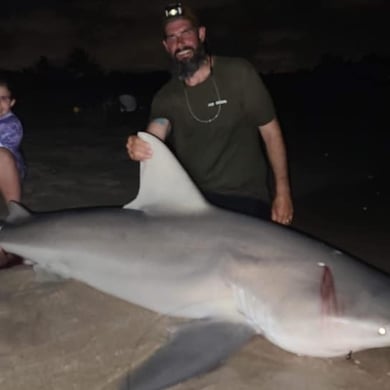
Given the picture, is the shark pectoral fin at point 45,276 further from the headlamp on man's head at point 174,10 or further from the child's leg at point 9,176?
the headlamp on man's head at point 174,10

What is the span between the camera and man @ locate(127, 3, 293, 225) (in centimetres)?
384

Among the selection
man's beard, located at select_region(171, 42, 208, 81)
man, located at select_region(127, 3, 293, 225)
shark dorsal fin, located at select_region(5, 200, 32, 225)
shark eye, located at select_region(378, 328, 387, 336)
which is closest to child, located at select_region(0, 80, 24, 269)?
shark dorsal fin, located at select_region(5, 200, 32, 225)

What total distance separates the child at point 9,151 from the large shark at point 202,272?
2.38 ft

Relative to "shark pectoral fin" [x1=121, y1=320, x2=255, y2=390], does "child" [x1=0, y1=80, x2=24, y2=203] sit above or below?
above

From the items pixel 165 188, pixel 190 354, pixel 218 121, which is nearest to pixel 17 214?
pixel 165 188

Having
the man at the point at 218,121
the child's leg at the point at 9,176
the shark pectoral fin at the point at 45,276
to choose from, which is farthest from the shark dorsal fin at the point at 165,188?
the child's leg at the point at 9,176

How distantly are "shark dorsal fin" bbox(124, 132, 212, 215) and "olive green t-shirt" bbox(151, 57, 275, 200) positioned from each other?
2.76 ft

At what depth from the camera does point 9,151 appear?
13.8 feet

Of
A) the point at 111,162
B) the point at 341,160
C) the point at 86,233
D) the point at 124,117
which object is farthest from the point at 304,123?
the point at 86,233

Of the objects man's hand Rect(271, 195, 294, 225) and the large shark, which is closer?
the large shark

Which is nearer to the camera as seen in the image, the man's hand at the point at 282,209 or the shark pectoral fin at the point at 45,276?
the shark pectoral fin at the point at 45,276

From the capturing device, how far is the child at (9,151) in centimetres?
414

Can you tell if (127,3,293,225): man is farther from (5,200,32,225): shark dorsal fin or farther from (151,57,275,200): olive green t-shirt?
(5,200,32,225): shark dorsal fin

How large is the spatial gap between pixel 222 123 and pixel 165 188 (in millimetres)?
994
